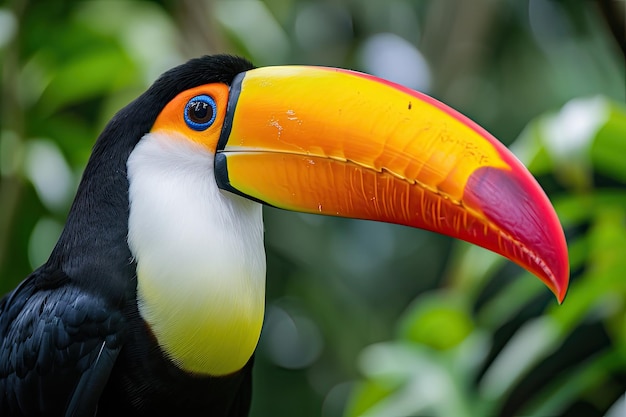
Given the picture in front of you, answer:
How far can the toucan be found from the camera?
173 centimetres

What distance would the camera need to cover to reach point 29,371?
1822 mm

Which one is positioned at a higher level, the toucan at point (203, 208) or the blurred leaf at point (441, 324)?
the toucan at point (203, 208)

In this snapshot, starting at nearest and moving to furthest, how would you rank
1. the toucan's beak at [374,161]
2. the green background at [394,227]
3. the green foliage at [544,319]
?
1. the toucan's beak at [374,161]
2. the green foliage at [544,319]
3. the green background at [394,227]

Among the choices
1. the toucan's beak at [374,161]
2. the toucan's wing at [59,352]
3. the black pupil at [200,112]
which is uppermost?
the black pupil at [200,112]

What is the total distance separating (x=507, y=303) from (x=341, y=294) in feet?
7.54

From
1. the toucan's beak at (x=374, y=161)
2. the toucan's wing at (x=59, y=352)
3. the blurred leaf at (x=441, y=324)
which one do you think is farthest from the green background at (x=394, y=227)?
the toucan's wing at (x=59, y=352)

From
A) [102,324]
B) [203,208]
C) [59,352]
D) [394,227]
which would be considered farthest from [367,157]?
[394,227]

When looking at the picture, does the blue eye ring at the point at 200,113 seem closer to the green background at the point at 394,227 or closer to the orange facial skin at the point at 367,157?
the orange facial skin at the point at 367,157

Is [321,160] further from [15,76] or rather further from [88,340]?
[15,76]

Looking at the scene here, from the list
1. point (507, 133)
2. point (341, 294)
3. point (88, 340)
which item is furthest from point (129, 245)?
point (507, 133)

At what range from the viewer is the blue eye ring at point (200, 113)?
6.01 ft

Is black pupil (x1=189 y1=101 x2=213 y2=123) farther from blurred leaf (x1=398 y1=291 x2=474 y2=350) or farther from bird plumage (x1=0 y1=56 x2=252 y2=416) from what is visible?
blurred leaf (x1=398 y1=291 x2=474 y2=350)

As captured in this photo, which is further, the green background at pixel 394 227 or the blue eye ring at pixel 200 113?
the green background at pixel 394 227

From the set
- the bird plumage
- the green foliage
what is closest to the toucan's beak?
the bird plumage
